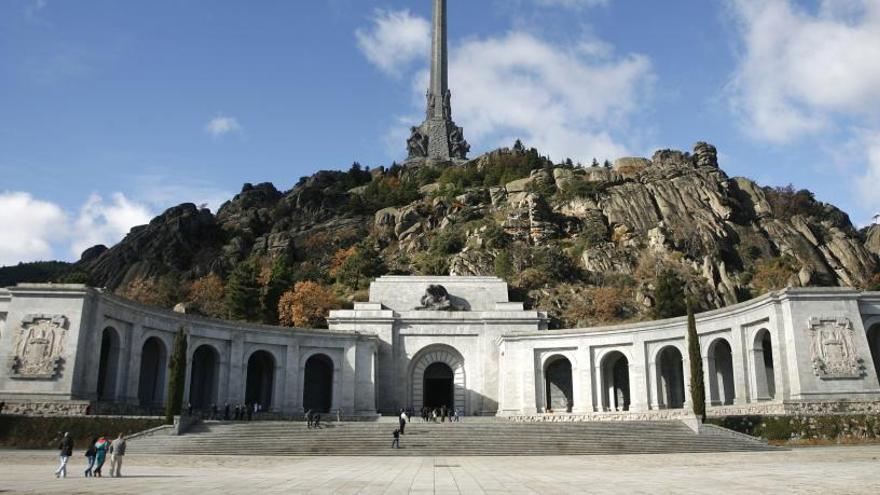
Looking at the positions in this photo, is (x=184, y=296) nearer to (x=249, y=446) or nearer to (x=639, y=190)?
(x=249, y=446)

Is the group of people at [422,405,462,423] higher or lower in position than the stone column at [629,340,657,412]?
lower

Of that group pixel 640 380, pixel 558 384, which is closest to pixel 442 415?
pixel 558 384

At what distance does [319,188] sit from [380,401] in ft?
217

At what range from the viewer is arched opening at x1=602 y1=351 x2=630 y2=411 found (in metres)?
46.5

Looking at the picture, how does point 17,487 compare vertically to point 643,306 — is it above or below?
below

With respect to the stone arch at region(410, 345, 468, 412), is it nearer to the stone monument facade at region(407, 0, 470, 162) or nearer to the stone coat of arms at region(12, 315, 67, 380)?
the stone coat of arms at region(12, 315, 67, 380)

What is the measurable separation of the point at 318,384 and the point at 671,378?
2296 centimetres

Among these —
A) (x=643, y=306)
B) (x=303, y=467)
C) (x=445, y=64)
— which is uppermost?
(x=445, y=64)

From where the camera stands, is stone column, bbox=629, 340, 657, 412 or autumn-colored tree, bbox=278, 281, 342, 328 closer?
stone column, bbox=629, 340, 657, 412

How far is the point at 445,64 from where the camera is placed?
116562mm

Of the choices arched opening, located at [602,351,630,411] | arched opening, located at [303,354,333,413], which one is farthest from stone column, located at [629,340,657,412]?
arched opening, located at [303,354,333,413]

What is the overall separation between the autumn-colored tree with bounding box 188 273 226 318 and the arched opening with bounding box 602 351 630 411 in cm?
3647

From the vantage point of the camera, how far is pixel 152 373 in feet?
134

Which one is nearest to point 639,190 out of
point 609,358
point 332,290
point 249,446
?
point 332,290
